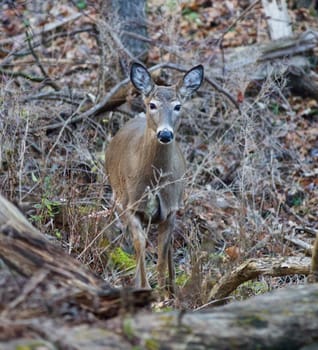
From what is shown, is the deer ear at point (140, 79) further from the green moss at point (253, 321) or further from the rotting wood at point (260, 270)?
the green moss at point (253, 321)

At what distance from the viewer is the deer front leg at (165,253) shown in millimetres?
7062

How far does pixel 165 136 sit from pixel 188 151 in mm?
3423

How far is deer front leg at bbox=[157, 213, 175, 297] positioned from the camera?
706 cm

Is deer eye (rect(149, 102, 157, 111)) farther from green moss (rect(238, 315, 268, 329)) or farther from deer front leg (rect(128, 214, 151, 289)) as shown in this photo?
green moss (rect(238, 315, 268, 329))

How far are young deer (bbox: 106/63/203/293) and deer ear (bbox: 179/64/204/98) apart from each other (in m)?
0.01

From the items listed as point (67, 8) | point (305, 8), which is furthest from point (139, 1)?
point (305, 8)

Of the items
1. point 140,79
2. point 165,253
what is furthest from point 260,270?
point 140,79

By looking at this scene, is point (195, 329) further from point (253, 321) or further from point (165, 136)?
point (165, 136)

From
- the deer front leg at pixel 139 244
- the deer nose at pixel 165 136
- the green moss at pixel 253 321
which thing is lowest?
the deer front leg at pixel 139 244

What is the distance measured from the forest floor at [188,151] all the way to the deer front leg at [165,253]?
A: 12 cm

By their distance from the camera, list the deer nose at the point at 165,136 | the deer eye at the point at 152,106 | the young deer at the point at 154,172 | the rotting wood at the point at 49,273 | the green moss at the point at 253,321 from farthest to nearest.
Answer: the deer eye at the point at 152,106 → the young deer at the point at 154,172 → the deer nose at the point at 165,136 → the green moss at the point at 253,321 → the rotting wood at the point at 49,273

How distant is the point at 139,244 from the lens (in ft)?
23.2

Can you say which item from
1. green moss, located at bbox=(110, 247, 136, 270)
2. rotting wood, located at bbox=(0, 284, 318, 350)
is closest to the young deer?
green moss, located at bbox=(110, 247, 136, 270)

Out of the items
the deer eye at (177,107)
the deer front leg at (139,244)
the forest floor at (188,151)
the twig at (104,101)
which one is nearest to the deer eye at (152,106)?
the deer eye at (177,107)
